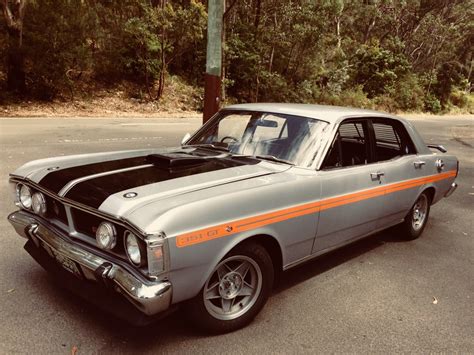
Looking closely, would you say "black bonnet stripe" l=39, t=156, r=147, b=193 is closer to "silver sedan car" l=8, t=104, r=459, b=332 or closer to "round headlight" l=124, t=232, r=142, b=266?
"silver sedan car" l=8, t=104, r=459, b=332

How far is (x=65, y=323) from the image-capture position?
300cm

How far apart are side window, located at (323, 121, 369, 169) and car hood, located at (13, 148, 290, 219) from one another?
1.67ft

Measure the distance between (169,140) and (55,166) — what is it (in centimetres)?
800

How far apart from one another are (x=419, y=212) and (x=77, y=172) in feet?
12.9

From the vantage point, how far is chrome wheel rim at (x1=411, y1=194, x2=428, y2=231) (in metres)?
5.00

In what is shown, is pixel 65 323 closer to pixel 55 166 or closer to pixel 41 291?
pixel 41 291

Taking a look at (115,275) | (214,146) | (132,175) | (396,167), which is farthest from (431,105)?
(115,275)

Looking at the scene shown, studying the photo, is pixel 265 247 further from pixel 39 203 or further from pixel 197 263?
pixel 39 203

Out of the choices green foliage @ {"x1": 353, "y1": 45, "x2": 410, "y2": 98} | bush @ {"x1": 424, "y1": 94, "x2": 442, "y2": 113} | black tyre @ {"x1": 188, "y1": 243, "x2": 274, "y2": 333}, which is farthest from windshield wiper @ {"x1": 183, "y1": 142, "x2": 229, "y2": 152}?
bush @ {"x1": 424, "y1": 94, "x2": 442, "y2": 113}

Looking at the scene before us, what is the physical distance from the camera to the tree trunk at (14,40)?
1678 cm

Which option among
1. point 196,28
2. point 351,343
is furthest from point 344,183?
point 196,28

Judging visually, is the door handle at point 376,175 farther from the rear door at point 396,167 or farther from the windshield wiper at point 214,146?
the windshield wiper at point 214,146

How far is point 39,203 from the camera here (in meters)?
3.22

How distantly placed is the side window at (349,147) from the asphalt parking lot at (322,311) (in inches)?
42.6
